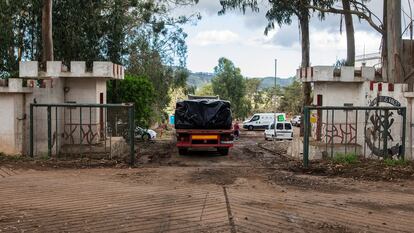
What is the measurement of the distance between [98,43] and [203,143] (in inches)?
465

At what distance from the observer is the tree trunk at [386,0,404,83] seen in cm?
1752

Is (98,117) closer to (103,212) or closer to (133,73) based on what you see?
(103,212)

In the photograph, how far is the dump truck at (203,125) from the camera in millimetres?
20188

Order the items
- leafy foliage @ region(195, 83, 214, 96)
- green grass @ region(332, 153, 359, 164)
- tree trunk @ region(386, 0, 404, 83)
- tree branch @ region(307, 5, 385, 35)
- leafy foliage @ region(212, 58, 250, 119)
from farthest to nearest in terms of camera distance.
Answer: leafy foliage @ region(195, 83, 214, 96) < leafy foliage @ region(212, 58, 250, 119) < tree branch @ region(307, 5, 385, 35) < tree trunk @ region(386, 0, 404, 83) < green grass @ region(332, 153, 359, 164)

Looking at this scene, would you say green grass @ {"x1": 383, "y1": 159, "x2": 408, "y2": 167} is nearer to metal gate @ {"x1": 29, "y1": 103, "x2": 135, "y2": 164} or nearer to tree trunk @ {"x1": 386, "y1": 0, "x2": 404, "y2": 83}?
tree trunk @ {"x1": 386, "y1": 0, "x2": 404, "y2": 83}

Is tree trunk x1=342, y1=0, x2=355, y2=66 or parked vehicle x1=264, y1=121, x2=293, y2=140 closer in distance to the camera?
tree trunk x1=342, y1=0, x2=355, y2=66

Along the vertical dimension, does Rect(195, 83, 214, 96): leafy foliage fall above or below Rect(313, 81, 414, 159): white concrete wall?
above

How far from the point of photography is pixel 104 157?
14148 mm

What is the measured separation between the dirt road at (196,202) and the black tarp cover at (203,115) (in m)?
8.37

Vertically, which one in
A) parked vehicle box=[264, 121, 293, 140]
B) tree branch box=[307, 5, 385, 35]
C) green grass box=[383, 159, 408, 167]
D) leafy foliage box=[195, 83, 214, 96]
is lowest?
parked vehicle box=[264, 121, 293, 140]

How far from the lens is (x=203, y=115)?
2052cm

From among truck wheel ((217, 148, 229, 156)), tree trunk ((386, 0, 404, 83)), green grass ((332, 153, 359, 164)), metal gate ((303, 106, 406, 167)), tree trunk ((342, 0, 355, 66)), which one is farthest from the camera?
tree trunk ((342, 0, 355, 66))

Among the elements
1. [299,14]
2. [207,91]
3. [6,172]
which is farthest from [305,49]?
[207,91]

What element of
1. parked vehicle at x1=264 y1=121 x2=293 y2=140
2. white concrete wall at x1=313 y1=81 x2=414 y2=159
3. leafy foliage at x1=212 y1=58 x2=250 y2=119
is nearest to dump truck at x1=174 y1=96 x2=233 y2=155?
white concrete wall at x1=313 y1=81 x2=414 y2=159
